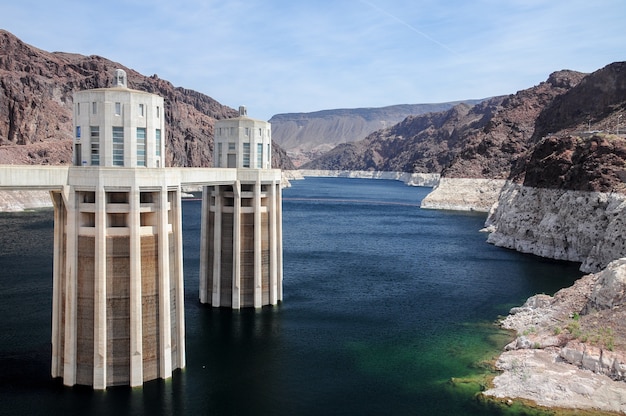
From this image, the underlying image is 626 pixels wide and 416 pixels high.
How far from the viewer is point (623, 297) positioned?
35.9m

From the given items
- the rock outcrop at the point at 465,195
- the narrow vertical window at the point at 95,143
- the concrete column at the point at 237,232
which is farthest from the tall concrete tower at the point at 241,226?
the rock outcrop at the point at 465,195

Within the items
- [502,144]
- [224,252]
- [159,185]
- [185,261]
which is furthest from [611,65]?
[159,185]

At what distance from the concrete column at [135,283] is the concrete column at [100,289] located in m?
1.26

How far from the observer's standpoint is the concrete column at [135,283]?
93.5 ft

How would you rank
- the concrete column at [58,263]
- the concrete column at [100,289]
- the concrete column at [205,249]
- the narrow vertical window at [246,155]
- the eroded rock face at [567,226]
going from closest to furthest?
the concrete column at [100,289]
the concrete column at [58,263]
the narrow vertical window at [246,155]
the concrete column at [205,249]
the eroded rock face at [567,226]

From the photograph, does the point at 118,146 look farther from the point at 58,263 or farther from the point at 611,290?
the point at 611,290

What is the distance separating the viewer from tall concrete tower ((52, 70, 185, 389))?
28.1 m

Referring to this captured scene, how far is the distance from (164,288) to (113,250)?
3.24m

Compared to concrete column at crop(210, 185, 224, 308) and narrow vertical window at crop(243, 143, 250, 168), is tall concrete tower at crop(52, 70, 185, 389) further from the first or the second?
narrow vertical window at crop(243, 143, 250, 168)

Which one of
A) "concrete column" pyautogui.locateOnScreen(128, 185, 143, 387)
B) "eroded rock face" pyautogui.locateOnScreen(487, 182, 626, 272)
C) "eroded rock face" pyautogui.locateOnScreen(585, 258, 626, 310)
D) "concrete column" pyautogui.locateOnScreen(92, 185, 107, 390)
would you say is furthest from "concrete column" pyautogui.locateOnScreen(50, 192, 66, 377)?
"eroded rock face" pyautogui.locateOnScreen(487, 182, 626, 272)

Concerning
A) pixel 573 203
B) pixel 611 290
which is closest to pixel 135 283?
pixel 611 290

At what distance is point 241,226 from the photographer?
44125 millimetres

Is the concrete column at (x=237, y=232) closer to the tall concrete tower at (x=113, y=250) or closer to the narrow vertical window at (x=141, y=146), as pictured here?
the tall concrete tower at (x=113, y=250)

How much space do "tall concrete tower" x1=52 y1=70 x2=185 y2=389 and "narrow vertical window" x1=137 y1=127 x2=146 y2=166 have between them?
0.05 m
